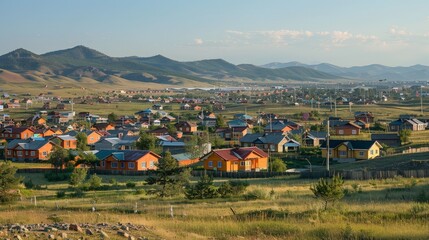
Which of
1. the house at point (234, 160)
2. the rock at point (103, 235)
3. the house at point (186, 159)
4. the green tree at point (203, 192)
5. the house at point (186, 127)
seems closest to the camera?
the rock at point (103, 235)

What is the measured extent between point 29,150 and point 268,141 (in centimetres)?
2329

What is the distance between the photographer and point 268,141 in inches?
2217

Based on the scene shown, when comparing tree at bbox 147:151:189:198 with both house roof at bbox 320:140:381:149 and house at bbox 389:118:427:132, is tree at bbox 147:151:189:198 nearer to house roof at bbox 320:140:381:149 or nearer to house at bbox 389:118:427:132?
house roof at bbox 320:140:381:149

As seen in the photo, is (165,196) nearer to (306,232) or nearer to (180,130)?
(306,232)

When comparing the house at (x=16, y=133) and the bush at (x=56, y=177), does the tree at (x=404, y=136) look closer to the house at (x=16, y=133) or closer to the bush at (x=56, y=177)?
the bush at (x=56, y=177)

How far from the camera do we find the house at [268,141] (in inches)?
2191

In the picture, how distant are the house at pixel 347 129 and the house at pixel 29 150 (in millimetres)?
31937

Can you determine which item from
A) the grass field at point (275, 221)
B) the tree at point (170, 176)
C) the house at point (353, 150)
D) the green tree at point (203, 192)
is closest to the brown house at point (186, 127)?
the house at point (353, 150)

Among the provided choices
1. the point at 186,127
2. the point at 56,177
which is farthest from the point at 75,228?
the point at 186,127

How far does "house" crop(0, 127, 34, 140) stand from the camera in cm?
6738

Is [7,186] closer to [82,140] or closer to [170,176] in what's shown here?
[170,176]

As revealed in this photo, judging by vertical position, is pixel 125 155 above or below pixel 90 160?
above

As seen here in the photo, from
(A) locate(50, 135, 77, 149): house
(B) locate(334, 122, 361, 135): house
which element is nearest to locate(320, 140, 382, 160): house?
(B) locate(334, 122, 361, 135): house

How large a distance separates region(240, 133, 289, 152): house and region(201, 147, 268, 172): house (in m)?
9.55
